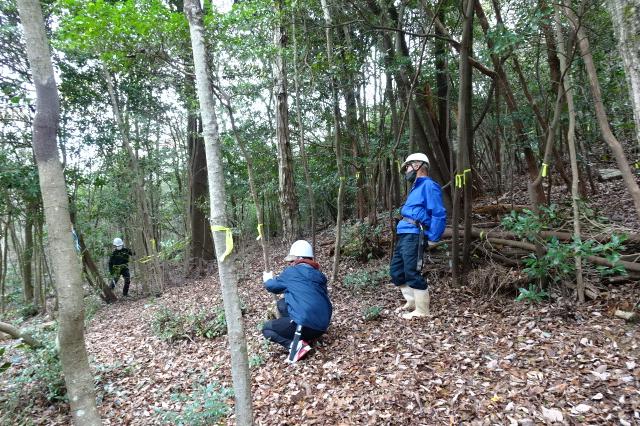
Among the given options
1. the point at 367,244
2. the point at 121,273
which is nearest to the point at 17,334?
the point at 367,244

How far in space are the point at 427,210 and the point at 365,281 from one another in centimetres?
203

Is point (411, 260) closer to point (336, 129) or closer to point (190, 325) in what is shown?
point (336, 129)

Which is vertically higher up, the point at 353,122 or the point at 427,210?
the point at 353,122

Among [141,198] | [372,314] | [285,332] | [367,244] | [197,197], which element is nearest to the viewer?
[285,332]

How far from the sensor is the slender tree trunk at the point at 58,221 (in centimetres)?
213

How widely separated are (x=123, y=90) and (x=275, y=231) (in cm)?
877

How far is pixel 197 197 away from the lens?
12.5m

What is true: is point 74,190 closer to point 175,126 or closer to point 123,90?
point 123,90

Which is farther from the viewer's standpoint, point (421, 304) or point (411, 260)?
point (421, 304)

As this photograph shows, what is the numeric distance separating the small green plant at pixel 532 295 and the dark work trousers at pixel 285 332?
2.37 m

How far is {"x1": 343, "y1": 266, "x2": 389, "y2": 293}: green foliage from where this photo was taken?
6.14 metres

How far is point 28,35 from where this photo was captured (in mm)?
2152

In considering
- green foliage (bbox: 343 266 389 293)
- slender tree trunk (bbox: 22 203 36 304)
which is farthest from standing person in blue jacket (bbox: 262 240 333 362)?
slender tree trunk (bbox: 22 203 36 304)

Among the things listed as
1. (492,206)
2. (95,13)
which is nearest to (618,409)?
(492,206)
